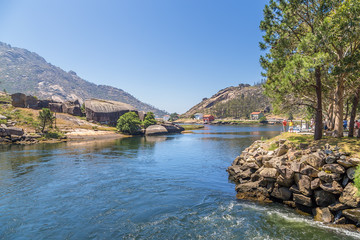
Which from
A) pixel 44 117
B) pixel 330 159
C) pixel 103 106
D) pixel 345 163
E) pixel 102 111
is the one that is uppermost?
pixel 103 106

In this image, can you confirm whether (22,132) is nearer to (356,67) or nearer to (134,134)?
(134,134)

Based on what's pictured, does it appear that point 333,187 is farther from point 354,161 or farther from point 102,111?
point 102,111

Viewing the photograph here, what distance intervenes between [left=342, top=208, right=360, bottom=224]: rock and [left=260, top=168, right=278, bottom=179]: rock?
637 centimetres

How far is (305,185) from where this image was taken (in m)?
18.6

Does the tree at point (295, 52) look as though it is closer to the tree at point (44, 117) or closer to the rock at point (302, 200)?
the rock at point (302, 200)

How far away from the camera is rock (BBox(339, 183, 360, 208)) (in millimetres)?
15687

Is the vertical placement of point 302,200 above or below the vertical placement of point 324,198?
below

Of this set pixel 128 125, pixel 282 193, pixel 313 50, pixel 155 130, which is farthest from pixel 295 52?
pixel 155 130

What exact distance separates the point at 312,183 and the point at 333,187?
58.9 inches

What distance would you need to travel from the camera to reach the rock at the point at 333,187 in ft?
55.3

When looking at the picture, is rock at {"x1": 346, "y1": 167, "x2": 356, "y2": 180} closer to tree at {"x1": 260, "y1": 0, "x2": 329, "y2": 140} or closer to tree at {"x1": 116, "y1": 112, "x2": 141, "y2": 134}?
tree at {"x1": 260, "y1": 0, "x2": 329, "y2": 140}

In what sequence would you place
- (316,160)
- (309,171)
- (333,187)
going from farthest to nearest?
(316,160) < (309,171) < (333,187)

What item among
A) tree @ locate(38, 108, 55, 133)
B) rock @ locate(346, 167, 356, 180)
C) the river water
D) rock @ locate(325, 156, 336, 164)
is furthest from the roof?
rock @ locate(346, 167, 356, 180)

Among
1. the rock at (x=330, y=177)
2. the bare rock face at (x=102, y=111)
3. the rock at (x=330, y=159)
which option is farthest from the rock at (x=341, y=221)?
the bare rock face at (x=102, y=111)
